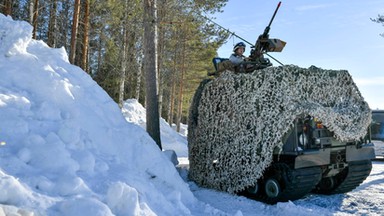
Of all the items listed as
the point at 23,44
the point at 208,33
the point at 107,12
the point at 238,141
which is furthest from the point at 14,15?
the point at 238,141

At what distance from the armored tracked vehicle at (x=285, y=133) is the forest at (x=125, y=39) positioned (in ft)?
27.7

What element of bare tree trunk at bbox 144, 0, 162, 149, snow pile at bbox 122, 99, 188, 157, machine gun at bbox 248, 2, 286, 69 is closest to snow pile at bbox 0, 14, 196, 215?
bare tree trunk at bbox 144, 0, 162, 149

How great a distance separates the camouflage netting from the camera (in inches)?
236

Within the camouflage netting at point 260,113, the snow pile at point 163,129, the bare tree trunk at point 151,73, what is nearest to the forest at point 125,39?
the snow pile at point 163,129

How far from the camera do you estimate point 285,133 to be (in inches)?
236

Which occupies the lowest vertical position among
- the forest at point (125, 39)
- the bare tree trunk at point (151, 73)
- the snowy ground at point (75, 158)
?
the snowy ground at point (75, 158)

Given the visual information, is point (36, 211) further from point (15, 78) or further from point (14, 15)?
point (14, 15)

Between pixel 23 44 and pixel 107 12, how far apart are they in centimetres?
1242

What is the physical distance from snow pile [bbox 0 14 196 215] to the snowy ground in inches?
0.4

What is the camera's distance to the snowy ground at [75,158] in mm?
3594

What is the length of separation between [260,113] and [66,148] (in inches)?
131

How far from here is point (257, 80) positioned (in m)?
6.40

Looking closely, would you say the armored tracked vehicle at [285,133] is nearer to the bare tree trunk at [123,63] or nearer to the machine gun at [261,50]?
the machine gun at [261,50]

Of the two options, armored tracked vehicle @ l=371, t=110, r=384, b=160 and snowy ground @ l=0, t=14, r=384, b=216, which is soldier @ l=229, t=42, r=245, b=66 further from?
armored tracked vehicle @ l=371, t=110, r=384, b=160
